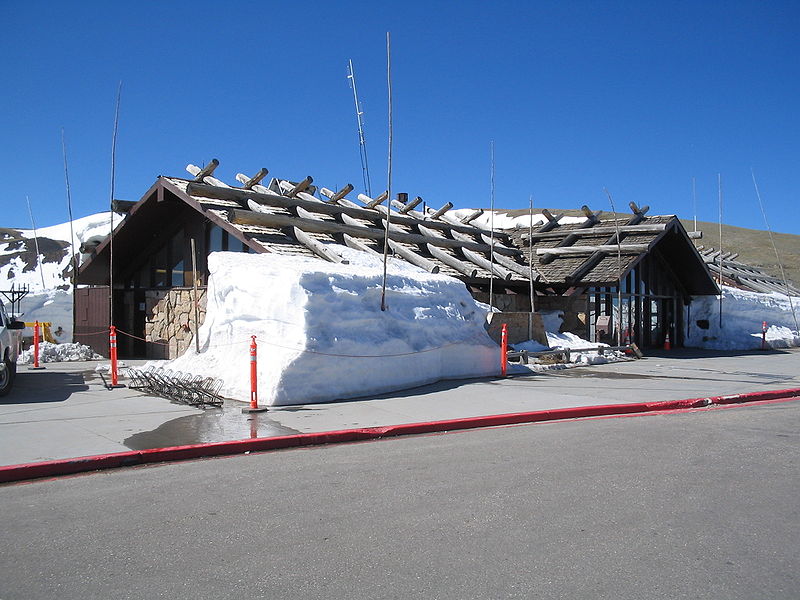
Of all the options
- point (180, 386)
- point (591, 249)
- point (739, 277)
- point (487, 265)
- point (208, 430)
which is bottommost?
point (208, 430)

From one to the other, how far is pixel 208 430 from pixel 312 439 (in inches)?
51.6

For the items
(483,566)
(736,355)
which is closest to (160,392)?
(483,566)

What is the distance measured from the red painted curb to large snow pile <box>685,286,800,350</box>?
15068 millimetres

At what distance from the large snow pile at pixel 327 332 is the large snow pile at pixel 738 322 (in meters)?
15.1

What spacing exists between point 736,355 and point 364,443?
1768cm

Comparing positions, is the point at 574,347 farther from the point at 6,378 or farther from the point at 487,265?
the point at 6,378

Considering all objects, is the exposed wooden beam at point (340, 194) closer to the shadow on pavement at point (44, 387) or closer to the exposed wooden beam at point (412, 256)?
the exposed wooden beam at point (412, 256)

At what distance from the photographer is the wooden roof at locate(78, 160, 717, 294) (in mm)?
16500

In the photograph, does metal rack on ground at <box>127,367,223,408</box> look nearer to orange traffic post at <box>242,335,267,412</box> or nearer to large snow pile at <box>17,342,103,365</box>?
orange traffic post at <box>242,335,267,412</box>

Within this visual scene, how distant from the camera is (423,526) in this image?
15.9ft

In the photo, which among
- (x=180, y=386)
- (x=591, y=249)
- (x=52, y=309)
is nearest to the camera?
(x=180, y=386)

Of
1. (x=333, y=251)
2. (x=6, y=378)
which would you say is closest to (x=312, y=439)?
(x=6, y=378)

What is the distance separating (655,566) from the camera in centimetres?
411


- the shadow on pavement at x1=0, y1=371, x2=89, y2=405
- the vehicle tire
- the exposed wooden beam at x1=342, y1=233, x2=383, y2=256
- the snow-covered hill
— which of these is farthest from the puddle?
the snow-covered hill
